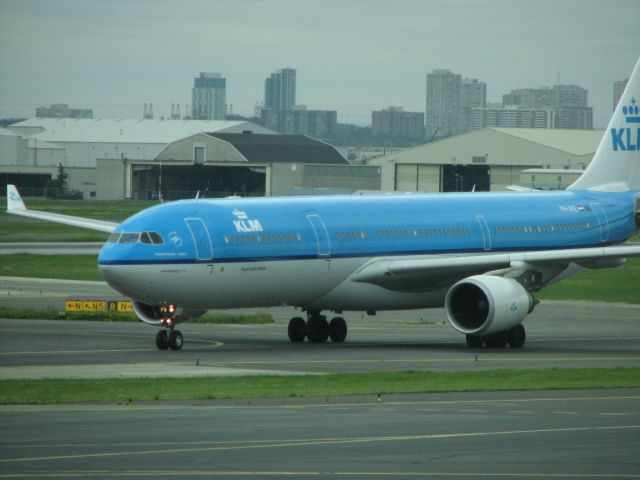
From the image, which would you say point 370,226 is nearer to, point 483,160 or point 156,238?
point 156,238

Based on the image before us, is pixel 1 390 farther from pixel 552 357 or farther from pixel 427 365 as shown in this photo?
pixel 552 357

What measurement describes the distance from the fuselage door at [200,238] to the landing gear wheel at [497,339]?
9.34 metres

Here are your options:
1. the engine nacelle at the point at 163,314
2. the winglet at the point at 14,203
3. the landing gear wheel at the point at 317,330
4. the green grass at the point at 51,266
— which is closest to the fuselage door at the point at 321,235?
the landing gear wheel at the point at 317,330

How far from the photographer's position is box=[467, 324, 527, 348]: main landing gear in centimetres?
4500

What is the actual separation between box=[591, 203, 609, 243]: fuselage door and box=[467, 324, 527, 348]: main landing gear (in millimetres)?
8526

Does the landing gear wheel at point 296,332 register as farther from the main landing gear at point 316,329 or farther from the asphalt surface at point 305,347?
the asphalt surface at point 305,347

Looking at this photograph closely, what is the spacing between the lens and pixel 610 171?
55.2 meters

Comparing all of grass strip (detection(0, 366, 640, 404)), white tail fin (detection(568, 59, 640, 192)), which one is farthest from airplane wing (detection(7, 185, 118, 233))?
white tail fin (detection(568, 59, 640, 192))

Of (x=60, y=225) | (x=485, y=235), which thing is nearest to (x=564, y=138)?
(x=60, y=225)

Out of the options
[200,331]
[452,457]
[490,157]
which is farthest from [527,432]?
[490,157]

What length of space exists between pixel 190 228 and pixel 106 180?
13700 centimetres

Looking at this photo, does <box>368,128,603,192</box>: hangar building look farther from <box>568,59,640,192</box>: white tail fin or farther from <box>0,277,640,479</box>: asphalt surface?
<box>0,277,640,479</box>: asphalt surface

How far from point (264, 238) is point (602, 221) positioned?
15.2 m

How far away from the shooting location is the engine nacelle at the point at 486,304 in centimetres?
4350
